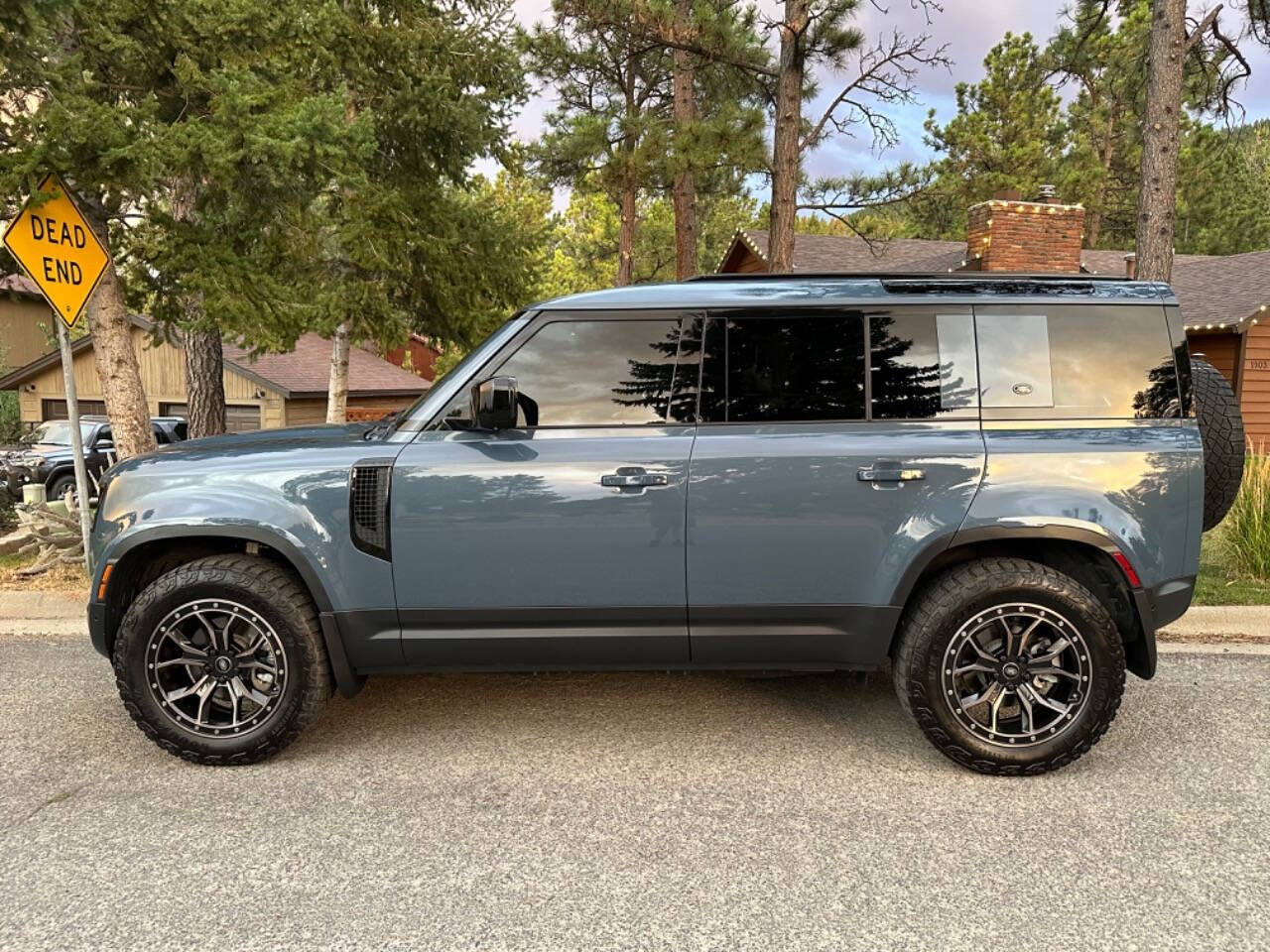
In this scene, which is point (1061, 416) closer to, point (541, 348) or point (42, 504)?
point (541, 348)

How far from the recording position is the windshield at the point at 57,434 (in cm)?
1722

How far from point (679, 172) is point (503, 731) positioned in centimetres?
1088

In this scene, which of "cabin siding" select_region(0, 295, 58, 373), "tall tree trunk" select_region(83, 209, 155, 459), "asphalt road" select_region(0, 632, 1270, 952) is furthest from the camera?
"cabin siding" select_region(0, 295, 58, 373)

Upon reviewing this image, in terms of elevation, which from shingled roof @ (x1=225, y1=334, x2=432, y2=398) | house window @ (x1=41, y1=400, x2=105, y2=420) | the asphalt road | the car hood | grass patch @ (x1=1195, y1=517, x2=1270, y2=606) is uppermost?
shingled roof @ (x1=225, y1=334, x2=432, y2=398)

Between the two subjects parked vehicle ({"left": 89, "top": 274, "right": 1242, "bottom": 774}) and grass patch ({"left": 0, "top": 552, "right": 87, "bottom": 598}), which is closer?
parked vehicle ({"left": 89, "top": 274, "right": 1242, "bottom": 774})

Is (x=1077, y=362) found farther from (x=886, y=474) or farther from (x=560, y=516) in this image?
(x=560, y=516)

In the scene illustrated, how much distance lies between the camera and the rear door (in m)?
3.55

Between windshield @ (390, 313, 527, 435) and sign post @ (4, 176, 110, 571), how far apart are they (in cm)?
393

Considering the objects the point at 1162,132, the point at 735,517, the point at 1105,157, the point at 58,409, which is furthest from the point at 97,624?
the point at 1105,157

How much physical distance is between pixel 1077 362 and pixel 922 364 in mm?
647

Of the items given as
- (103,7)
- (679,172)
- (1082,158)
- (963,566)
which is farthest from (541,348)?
(1082,158)

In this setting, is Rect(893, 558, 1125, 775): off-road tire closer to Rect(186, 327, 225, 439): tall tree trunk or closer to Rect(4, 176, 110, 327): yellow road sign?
Rect(4, 176, 110, 327): yellow road sign

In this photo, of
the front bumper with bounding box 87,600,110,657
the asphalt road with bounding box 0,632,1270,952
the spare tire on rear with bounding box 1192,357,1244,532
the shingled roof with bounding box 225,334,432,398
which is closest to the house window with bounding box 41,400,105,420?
the shingled roof with bounding box 225,334,432,398

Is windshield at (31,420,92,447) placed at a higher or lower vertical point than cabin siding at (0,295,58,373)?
lower
